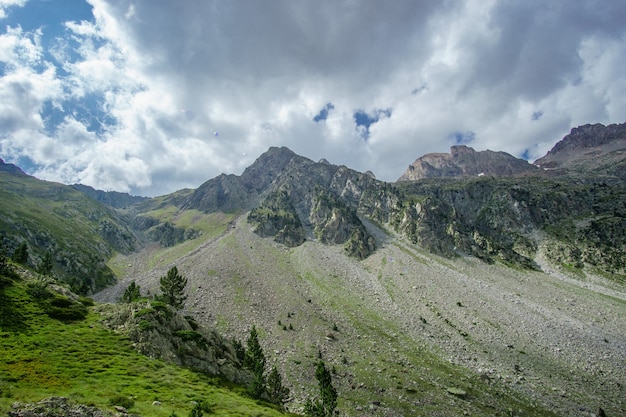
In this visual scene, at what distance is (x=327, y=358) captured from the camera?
224ft

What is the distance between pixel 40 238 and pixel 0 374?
481 ft

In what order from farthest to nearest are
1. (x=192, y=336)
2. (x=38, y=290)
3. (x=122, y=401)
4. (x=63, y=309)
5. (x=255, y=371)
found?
1. (x=255, y=371)
2. (x=192, y=336)
3. (x=38, y=290)
4. (x=63, y=309)
5. (x=122, y=401)

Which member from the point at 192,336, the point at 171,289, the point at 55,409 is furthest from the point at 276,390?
the point at 171,289

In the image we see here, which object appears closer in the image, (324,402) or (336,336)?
(324,402)

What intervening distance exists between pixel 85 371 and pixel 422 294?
102 meters

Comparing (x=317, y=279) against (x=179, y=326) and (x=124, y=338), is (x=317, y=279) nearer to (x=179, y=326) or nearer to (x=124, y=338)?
(x=179, y=326)

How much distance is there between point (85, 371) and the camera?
27578 millimetres

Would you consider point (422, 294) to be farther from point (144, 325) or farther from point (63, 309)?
point (63, 309)

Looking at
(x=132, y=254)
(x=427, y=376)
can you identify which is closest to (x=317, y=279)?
(x=427, y=376)

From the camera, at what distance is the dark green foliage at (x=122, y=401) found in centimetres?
2369

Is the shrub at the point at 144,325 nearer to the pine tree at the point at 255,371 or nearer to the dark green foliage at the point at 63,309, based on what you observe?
the dark green foliage at the point at 63,309

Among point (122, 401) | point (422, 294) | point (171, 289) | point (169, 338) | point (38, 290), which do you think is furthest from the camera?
point (422, 294)

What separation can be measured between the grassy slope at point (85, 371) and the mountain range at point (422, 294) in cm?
2664

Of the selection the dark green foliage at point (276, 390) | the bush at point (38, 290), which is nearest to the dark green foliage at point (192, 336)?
the dark green foliage at point (276, 390)
